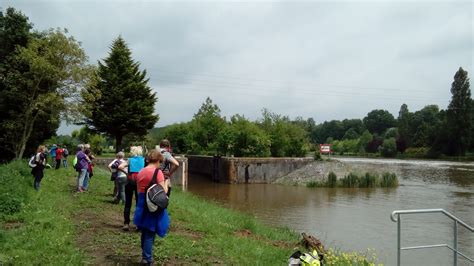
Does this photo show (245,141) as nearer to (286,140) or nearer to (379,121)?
(286,140)

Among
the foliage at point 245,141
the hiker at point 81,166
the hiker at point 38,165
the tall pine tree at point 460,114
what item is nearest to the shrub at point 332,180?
the foliage at point 245,141

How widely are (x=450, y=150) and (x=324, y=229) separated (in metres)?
85.5

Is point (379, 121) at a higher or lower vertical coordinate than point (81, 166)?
higher

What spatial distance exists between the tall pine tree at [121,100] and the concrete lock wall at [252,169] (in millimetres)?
8611

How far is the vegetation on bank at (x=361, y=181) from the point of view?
123 feet

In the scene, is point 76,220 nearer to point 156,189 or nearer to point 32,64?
point 156,189

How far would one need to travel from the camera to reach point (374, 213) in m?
22.8

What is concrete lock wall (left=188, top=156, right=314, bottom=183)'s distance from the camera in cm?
4350

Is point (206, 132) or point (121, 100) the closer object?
point (121, 100)

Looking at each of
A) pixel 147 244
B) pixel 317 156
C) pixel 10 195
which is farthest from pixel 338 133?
pixel 147 244

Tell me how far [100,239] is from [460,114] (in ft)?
310

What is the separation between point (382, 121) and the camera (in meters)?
152

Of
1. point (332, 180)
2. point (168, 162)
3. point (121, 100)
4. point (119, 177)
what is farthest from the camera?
point (121, 100)

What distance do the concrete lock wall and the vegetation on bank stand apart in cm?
723
